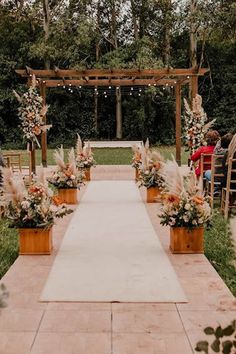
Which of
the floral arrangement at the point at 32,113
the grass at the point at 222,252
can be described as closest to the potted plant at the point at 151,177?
the grass at the point at 222,252

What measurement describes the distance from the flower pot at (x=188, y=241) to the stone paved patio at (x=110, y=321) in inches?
32.6

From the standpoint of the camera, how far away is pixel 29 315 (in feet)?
12.3

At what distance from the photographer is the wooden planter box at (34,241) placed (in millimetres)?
5508

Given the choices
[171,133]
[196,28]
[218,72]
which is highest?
[196,28]

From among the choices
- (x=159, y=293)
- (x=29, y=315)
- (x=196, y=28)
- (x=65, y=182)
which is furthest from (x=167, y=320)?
(x=196, y=28)

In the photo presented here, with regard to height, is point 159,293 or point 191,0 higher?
point 191,0

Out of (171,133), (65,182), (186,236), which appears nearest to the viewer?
(186,236)

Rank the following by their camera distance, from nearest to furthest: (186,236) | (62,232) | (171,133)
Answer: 1. (186,236)
2. (62,232)
3. (171,133)

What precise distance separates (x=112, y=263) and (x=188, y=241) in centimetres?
84

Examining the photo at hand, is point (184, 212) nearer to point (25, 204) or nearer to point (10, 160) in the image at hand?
point (25, 204)

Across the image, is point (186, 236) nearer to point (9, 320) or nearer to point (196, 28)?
point (9, 320)

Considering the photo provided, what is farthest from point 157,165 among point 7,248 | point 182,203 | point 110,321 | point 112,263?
point 110,321

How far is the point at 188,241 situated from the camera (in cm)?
554

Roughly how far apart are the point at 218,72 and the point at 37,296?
24.8 m
